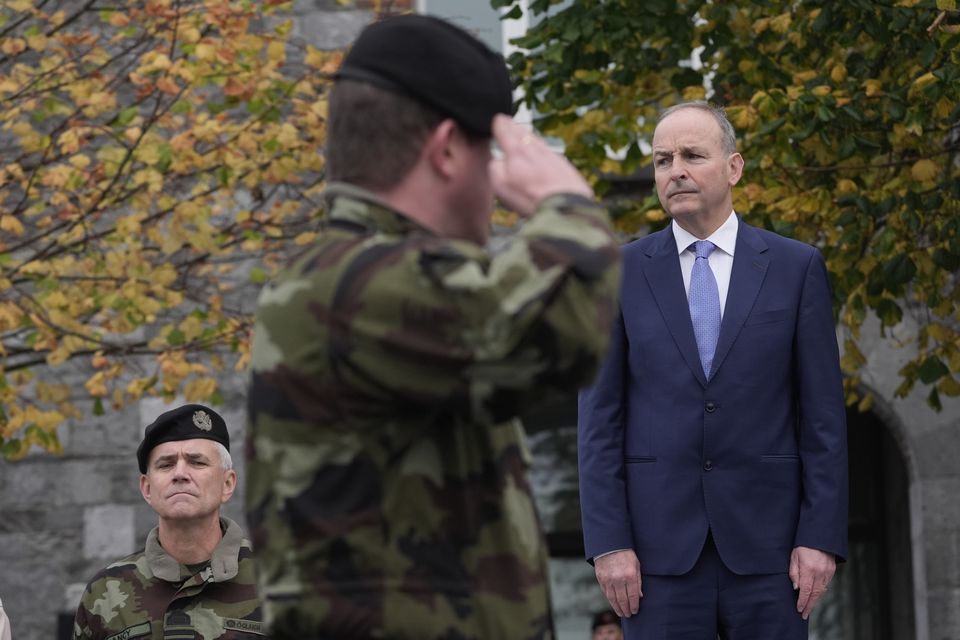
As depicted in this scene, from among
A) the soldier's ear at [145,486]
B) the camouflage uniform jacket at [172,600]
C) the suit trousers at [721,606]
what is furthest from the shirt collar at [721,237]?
the soldier's ear at [145,486]

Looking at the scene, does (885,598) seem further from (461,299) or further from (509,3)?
(461,299)


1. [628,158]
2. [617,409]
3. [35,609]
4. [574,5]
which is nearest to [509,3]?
[574,5]

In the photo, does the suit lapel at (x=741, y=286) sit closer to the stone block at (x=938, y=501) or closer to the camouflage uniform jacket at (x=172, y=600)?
the camouflage uniform jacket at (x=172, y=600)

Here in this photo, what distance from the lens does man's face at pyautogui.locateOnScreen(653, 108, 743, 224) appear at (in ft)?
17.0

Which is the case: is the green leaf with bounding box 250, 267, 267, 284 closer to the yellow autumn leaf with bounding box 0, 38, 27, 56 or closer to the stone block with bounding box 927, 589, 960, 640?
the yellow autumn leaf with bounding box 0, 38, 27, 56

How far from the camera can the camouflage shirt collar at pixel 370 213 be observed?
2.72 meters

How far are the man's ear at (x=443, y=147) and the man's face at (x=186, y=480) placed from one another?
3.39 metres

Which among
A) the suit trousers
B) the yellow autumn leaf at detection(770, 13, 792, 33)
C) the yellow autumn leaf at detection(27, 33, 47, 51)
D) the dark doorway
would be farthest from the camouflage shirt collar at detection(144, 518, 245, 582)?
the dark doorway

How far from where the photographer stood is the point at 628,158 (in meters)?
9.20

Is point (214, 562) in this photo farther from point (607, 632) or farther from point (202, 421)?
point (607, 632)

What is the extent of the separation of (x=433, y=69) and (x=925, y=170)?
557 cm

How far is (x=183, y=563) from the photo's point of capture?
5.80 metres

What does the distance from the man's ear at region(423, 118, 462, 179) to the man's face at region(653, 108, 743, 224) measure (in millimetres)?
2505

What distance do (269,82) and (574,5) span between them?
1.92 m
